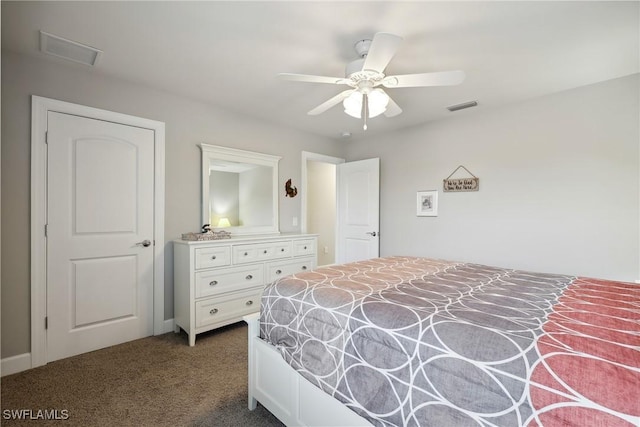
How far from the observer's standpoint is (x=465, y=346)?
0.96 meters

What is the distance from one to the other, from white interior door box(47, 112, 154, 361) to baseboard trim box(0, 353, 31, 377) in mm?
122

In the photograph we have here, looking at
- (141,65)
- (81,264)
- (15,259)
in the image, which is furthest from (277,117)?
(15,259)

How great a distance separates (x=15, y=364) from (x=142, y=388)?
1.07 m

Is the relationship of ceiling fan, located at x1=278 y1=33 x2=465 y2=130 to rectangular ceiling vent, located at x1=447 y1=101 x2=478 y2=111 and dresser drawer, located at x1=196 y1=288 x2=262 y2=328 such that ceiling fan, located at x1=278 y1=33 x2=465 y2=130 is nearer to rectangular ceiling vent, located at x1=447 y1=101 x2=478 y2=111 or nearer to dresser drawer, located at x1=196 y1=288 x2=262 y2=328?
rectangular ceiling vent, located at x1=447 y1=101 x2=478 y2=111

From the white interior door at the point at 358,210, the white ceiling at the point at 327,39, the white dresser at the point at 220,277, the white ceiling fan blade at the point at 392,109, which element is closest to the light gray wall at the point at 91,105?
the white ceiling at the point at 327,39

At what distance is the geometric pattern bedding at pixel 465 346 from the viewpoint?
783mm

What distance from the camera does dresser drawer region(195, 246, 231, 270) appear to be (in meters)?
2.61

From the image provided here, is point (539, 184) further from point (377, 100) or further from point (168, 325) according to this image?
point (168, 325)

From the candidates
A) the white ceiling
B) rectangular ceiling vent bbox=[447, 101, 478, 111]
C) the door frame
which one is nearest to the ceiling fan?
the white ceiling

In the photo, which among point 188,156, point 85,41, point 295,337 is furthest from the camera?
point 188,156

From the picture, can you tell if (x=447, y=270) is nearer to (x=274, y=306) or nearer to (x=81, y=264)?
(x=274, y=306)

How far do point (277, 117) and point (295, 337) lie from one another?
278 centimetres

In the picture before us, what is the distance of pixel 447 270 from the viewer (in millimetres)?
2078

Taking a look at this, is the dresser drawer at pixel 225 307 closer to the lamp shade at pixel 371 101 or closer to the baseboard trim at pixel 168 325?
the baseboard trim at pixel 168 325
